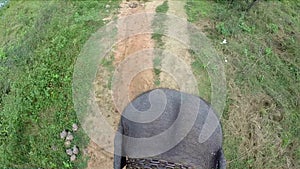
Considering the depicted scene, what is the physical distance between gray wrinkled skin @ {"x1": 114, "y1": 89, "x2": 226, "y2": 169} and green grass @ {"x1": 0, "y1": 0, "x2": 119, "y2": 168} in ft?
3.87

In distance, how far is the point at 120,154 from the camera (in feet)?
15.5

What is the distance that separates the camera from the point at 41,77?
20.6 ft

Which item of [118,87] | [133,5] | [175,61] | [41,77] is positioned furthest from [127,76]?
[133,5]

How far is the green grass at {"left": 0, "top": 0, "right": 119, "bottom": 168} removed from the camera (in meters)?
5.69

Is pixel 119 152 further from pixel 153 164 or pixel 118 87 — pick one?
pixel 118 87

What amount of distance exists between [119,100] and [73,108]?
0.75 meters

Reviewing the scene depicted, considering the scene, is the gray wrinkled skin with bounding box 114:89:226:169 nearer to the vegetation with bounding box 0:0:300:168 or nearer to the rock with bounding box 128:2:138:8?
the vegetation with bounding box 0:0:300:168

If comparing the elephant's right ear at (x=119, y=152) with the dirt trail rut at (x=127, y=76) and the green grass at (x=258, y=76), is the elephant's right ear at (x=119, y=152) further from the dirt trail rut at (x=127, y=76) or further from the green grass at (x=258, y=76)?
the green grass at (x=258, y=76)

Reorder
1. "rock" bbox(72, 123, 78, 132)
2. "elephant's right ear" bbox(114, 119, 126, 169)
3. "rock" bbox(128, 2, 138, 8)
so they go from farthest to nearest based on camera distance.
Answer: "rock" bbox(128, 2, 138, 8) → "rock" bbox(72, 123, 78, 132) → "elephant's right ear" bbox(114, 119, 126, 169)

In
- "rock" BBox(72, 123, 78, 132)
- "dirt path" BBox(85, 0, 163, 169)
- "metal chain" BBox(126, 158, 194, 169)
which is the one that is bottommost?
"rock" BBox(72, 123, 78, 132)

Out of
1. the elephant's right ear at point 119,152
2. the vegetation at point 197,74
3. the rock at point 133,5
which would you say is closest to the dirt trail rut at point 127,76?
the vegetation at point 197,74

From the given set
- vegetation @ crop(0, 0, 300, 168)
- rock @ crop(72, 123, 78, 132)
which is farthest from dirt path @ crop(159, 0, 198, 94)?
rock @ crop(72, 123, 78, 132)

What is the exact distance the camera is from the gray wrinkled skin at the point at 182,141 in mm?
4266

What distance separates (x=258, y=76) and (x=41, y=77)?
144 inches
